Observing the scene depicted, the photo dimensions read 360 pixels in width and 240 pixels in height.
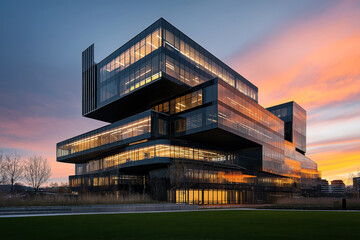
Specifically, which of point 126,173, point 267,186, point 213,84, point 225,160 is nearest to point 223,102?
point 213,84

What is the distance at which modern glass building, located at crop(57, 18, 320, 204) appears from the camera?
1812 inches

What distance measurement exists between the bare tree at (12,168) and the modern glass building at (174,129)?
12.7 metres

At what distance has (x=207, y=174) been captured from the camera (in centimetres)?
4606

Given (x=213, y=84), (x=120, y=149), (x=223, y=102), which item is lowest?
(x=120, y=149)

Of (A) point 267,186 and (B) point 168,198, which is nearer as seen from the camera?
(B) point 168,198

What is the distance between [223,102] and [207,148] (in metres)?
11.2

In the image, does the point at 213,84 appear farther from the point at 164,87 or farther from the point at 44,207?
the point at 44,207

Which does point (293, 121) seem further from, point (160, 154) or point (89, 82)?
point (89, 82)

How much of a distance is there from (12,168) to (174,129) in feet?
101

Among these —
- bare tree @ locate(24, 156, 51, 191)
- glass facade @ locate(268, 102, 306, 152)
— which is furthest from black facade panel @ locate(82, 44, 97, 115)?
glass facade @ locate(268, 102, 306, 152)

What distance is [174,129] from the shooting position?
50.3 metres

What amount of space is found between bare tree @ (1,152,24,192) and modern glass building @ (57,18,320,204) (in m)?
12.7

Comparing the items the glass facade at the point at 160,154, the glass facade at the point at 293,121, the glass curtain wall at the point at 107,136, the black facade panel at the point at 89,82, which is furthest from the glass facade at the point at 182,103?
the glass facade at the point at 293,121

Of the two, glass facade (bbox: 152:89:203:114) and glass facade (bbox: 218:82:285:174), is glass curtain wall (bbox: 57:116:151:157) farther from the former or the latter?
glass facade (bbox: 218:82:285:174)
